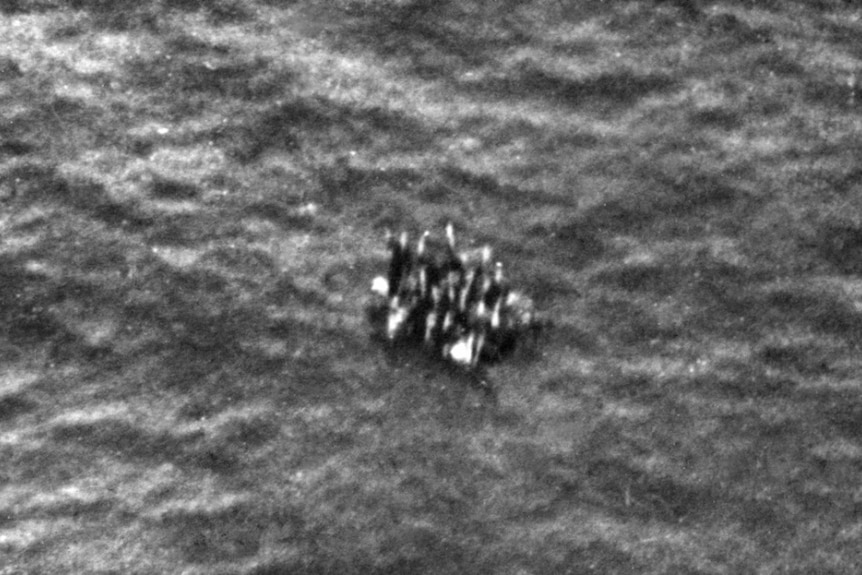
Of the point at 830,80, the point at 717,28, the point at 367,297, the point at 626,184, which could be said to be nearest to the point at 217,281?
the point at 367,297

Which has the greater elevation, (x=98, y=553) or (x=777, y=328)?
(x=777, y=328)

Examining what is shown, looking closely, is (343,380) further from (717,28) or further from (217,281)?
(717,28)

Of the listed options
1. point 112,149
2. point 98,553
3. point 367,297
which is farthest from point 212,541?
point 112,149

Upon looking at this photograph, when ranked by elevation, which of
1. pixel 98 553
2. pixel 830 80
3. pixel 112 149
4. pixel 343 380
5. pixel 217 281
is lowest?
pixel 98 553

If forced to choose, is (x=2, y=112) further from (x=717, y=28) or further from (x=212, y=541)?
(x=717, y=28)

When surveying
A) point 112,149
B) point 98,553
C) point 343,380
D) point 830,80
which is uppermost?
point 830,80

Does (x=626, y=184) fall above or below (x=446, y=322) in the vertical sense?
above
